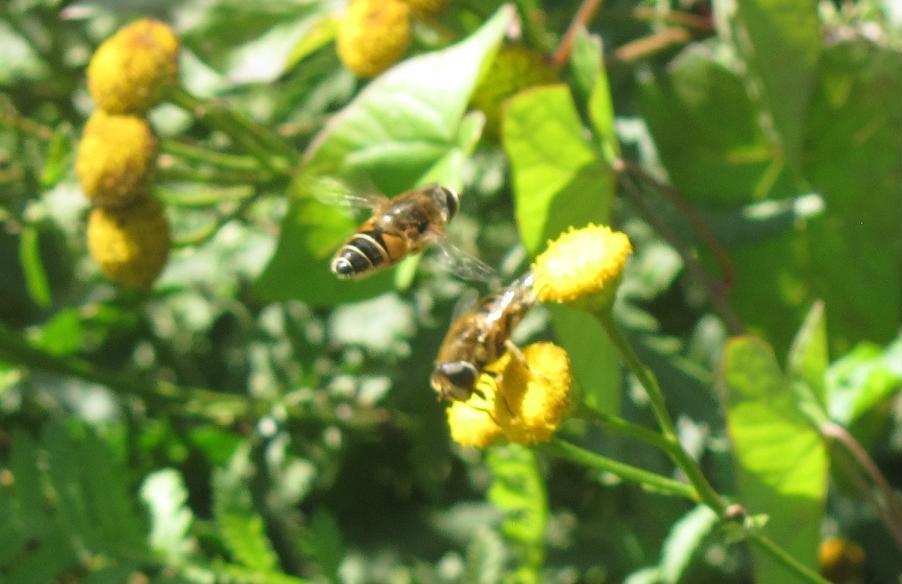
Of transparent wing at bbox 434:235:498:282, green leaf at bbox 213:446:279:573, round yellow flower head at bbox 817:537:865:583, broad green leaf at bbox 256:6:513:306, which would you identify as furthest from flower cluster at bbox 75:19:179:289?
round yellow flower head at bbox 817:537:865:583

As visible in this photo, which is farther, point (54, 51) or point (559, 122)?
point (54, 51)

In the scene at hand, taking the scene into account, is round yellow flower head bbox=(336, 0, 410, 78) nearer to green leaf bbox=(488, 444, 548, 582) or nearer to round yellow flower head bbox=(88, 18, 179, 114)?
round yellow flower head bbox=(88, 18, 179, 114)

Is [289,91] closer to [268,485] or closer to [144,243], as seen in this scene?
[144,243]

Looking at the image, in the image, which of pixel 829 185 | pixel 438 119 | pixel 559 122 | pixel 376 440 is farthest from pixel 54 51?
pixel 829 185

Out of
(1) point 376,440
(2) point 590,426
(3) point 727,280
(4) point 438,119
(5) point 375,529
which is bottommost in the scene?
(5) point 375,529

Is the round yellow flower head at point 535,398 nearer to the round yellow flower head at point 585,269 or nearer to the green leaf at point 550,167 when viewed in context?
the round yellow flower head at point 585,269
